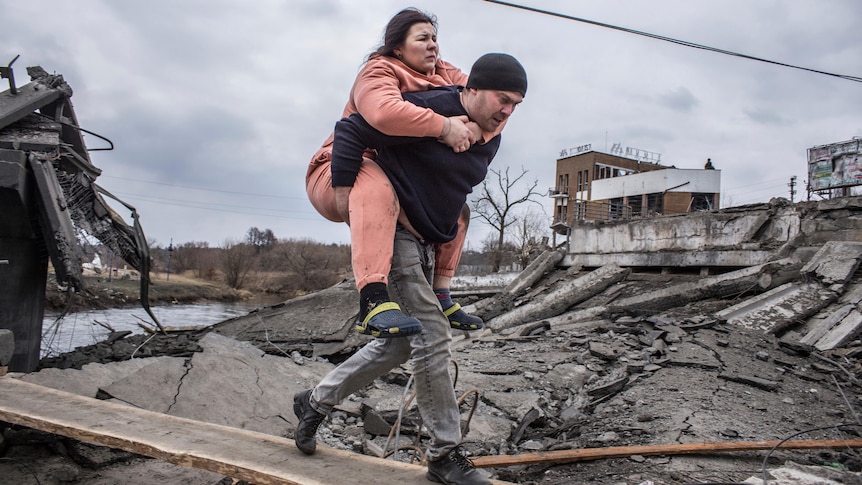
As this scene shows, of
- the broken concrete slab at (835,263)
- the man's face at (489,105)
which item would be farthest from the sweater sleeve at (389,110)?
the broken concrete slab at (835,263)

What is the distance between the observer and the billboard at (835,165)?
65.6ft

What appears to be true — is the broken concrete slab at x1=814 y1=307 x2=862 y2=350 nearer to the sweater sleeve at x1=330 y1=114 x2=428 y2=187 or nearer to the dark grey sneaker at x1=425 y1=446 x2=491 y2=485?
the dark grey sneaker at x1=425 y1=446 x2=491 y2=485

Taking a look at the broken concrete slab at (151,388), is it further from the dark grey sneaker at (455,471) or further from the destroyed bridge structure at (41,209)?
the dark grey sneaker at (455,471)

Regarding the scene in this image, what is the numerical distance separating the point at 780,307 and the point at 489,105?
7809mm

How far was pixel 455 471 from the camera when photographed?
223 cm

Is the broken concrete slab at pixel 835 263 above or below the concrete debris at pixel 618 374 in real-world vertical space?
above

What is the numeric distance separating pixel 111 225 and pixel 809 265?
1136 centimetres

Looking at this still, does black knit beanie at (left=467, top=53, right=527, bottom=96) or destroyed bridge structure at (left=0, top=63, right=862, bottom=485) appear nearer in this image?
black knit beanie at (left=467, top=53, right=527, bottom=96)

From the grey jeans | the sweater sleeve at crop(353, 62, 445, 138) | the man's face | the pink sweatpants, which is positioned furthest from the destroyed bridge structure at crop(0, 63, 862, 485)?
the man's face

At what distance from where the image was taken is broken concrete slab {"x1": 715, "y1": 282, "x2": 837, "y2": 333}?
7.72m

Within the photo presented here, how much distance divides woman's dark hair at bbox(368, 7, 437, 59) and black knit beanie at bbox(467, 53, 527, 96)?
15.7 inches

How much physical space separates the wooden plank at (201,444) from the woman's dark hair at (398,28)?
187 cm

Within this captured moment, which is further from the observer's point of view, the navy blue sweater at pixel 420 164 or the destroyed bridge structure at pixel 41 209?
the destroyed bridge structure at pixel 41 209

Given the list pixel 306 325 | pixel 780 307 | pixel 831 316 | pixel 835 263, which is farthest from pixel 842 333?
pixel 306 325
